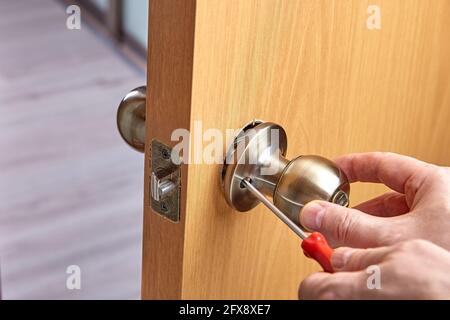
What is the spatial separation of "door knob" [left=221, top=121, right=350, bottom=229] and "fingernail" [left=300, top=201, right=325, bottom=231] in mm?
13

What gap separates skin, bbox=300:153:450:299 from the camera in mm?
486

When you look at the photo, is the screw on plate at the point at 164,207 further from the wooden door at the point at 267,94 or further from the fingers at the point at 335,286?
the fingers at the point at 335,286

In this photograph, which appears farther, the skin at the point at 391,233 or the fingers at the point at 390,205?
the fingers at the point at 390,205

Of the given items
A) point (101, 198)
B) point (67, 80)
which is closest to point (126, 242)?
point (101, 198)

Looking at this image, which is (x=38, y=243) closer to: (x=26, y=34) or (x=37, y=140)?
(x=37, y=140)

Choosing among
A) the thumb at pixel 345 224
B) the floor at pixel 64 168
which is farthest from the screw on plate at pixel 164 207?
the floor at pixel 64 168

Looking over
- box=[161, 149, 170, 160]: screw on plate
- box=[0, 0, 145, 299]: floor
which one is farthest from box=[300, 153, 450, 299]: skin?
box=[0, 0, 145, 299]: floor

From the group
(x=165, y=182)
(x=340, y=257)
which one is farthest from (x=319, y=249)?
(x=165, y=182)

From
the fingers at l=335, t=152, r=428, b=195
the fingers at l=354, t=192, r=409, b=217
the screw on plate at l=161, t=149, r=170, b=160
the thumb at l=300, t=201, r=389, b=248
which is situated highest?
the screw on plate at l=161, t=149, r=170, b=160

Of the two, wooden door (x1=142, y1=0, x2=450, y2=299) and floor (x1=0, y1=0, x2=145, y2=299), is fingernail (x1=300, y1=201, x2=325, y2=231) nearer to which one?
wooden door (x1=142, y1=0, x2=450, y2=299)

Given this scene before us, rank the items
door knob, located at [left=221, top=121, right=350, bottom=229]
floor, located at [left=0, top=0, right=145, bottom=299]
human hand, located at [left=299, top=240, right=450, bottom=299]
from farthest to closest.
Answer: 1. floor, located at [left=0, top=0, right=145, bottom=299]
2. door knob, located at [left=221, top=121, right=350, bottom=229]
3. human hand, located at [left=299, top=240, right=450, bottom=299]

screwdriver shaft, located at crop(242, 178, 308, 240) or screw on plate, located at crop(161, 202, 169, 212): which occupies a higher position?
screwdriver shaft, located at crop(242, 178, 308, 240)

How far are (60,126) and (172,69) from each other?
1.47 meters

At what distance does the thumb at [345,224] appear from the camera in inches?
22.3
